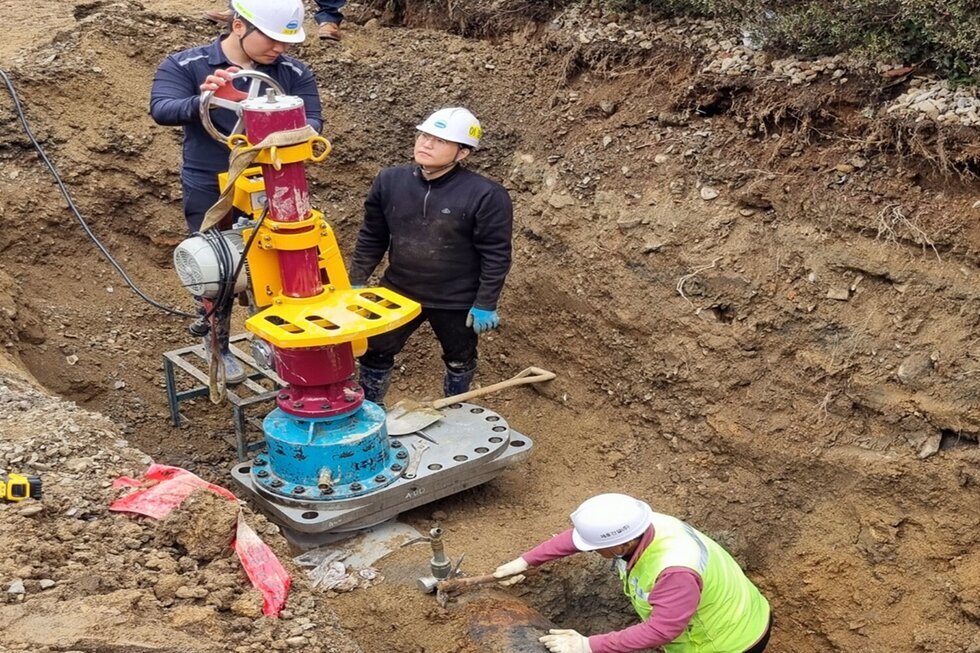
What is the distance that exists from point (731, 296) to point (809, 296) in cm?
43

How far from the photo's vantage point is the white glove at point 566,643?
4.09 metres

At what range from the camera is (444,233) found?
5.32 m

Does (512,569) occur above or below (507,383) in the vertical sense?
below

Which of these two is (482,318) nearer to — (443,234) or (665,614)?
(443,234)

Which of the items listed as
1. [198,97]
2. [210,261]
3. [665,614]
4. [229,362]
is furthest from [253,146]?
[665,614]

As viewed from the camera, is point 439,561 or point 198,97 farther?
point 198,97

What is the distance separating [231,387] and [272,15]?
2053mm

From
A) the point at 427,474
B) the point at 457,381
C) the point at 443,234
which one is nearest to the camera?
the point at 427,474

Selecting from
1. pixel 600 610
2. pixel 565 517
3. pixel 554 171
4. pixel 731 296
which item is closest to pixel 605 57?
pixel 554 171

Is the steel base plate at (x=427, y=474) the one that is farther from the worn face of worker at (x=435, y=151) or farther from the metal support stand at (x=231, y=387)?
the worn face of worker at (x=435, y=151)

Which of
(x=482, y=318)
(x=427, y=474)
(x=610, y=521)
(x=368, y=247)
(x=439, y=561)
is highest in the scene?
(x=368, y=247)

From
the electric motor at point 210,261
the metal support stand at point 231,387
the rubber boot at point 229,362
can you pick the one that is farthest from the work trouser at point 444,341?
the electric motor at point 210,261

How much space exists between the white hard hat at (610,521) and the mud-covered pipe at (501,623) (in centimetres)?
47

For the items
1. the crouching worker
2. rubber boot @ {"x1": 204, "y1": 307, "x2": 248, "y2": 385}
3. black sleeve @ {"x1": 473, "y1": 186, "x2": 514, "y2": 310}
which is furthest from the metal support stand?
the crouching worker
